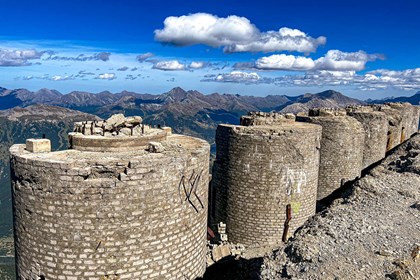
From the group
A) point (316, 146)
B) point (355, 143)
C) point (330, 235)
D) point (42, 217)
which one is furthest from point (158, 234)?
point (355, 143)

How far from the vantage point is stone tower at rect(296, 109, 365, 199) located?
→ 2012cm

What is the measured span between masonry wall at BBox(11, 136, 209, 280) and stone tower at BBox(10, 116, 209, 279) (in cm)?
2

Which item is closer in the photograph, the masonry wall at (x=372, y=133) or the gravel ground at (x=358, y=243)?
the gravel ground at (x=358, y=243)

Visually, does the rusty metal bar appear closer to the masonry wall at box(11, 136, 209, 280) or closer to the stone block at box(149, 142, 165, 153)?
the masonry wall at box(11, 136, 209, 280)

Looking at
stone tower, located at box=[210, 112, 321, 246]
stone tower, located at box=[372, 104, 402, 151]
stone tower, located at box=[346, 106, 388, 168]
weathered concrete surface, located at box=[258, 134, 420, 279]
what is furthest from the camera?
stone tower, located at box=[372, 104, 402, 151]

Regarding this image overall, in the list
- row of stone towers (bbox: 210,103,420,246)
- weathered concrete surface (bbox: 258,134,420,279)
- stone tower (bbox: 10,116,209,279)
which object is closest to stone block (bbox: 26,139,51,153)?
stone tower (bbox: 10,116,209,279)

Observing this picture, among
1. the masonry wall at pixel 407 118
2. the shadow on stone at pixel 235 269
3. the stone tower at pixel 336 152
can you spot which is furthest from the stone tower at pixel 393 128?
the shadow on stone at pixel 235 269

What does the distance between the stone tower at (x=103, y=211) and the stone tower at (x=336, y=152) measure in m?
13.0

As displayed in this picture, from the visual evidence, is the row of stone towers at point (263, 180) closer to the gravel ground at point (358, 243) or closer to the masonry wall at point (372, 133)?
the gravel ground at point (358, 243)

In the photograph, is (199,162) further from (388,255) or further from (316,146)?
(316,146)

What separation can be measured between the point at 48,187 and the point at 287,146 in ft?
32.2

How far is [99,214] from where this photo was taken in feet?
25.5

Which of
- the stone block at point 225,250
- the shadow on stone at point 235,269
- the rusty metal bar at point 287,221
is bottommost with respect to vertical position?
the shadow on stone at point 235,269

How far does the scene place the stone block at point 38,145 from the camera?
8.82 metres
